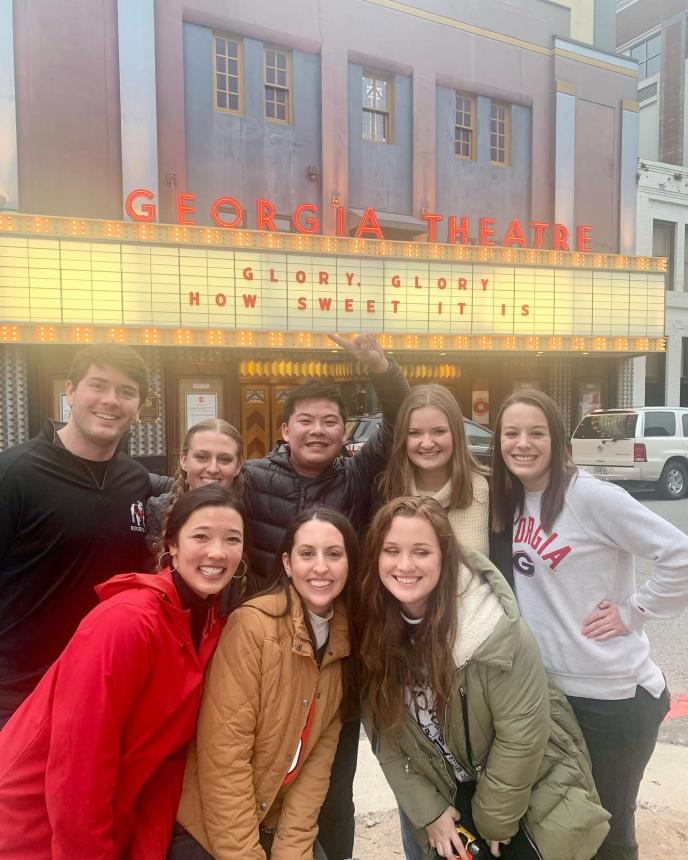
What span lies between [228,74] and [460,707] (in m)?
13.9

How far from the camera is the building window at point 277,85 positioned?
1326 cm

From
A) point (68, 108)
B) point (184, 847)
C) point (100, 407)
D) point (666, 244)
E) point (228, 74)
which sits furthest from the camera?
point (666, 244)

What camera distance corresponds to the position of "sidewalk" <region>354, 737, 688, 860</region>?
8.93 ft

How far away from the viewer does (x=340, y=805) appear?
2.46 metres

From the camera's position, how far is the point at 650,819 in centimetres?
289

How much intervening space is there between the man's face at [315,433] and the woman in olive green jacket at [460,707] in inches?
27.6

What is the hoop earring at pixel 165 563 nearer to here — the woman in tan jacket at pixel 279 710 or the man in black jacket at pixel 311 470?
the woman in tan jacket at pixel 279 710

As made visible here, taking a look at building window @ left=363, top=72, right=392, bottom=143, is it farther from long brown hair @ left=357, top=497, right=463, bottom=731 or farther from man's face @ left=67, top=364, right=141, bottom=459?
long brown hair @ left=357, top=497, right=463, bottom=731

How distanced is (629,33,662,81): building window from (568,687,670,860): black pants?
26.6 m

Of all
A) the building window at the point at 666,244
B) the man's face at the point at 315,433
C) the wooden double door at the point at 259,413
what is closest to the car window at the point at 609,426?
the wooden double door at the point at 259,413

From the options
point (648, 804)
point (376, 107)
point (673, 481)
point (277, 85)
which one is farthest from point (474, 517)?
point (376, 107)

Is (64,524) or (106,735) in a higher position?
(64,524)

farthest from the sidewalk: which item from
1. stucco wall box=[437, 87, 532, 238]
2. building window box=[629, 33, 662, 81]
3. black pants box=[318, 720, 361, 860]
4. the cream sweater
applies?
building window box=[629, 33, 662, 81]

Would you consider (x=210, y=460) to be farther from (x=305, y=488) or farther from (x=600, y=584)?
(x=600, y=584)
